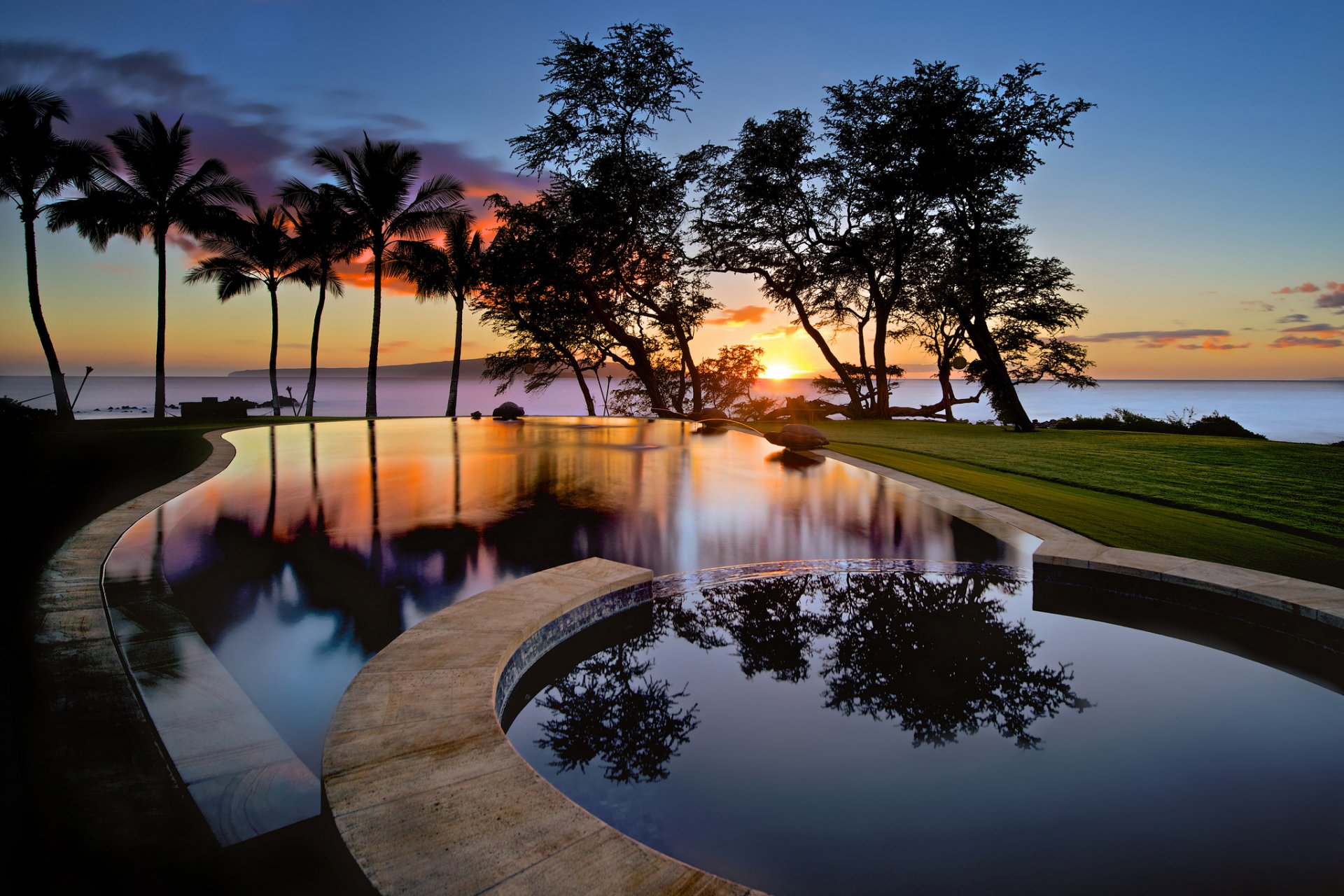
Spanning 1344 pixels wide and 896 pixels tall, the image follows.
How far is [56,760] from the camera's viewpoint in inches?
93.8

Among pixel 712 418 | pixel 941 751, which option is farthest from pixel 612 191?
pixel 941 751

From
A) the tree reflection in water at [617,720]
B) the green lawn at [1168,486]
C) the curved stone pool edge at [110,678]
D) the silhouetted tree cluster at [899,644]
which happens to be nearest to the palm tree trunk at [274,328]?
the curved stone pool edge at [110,678]

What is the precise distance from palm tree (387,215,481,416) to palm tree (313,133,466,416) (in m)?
0.58

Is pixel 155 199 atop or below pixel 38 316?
atop

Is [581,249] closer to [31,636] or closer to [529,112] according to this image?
[529,112]

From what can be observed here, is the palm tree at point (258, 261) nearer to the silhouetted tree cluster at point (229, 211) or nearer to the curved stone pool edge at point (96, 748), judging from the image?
the silhouetted tree cluster at point (229, 211)

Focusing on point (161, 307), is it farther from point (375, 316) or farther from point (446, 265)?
point (446, 265)

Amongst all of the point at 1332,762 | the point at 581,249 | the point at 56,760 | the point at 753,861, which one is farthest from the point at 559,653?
the point at 581,249

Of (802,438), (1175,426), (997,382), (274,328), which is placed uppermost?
(274,328)

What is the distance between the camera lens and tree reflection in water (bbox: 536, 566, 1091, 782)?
3.07m

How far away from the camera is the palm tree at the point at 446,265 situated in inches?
1099

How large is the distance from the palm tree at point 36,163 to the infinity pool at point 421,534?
15.9 metres

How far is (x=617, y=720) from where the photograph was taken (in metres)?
3.19

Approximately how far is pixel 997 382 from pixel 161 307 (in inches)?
1185
